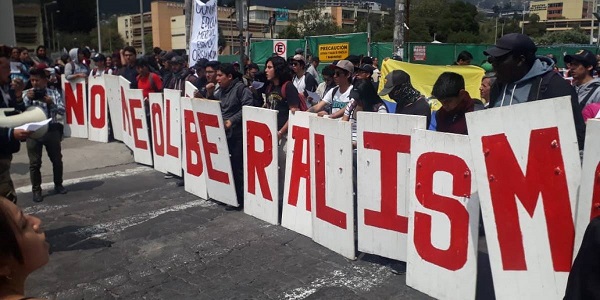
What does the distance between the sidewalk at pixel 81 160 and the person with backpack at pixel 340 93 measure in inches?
175

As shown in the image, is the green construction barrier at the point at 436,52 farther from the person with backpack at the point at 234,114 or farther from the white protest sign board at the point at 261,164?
the white protest sign board at the point at 261,164

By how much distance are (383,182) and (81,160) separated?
272 inches

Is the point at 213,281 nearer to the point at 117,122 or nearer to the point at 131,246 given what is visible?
the point at 131,246

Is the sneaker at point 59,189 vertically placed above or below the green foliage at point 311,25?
below

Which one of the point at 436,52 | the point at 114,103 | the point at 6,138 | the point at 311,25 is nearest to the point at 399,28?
the point at 436,52

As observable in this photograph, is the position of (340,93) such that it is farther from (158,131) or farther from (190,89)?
(158,131)

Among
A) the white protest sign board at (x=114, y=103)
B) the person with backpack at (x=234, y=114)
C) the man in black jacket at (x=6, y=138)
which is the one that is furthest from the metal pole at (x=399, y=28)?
the man in black jacket at (x=6, y=138)

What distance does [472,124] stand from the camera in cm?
368

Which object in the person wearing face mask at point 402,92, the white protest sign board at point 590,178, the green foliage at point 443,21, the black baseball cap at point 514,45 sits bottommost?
the white protest sign board at point 590,178

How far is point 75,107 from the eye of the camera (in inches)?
449

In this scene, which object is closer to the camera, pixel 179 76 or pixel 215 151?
pixel 215 151

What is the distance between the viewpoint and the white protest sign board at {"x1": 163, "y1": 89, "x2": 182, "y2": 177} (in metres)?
7.83

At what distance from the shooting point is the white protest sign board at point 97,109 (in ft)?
34.5

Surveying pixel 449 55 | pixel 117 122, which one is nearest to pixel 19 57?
pixel 117 122
